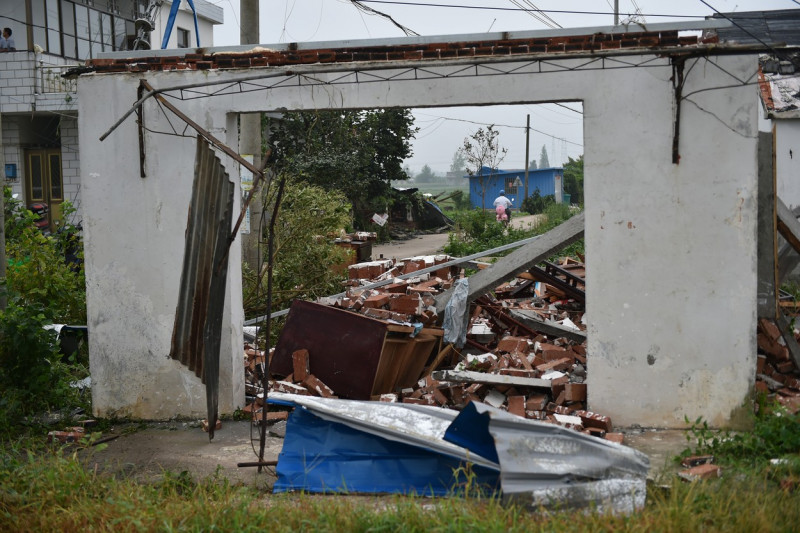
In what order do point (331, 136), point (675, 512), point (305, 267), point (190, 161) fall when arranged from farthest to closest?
point (331, 136) → point (305, 267) → point (190, 161) → point (675, 512)

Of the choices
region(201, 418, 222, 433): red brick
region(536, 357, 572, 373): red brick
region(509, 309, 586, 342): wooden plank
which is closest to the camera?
region(201, 418, 222, 433): red brick

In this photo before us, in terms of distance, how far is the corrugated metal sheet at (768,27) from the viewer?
13148 millimetres

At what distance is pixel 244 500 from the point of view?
571cm

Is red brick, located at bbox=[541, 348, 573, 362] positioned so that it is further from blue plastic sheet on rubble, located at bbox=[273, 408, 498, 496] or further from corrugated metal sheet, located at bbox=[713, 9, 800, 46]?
corrugated metal sheet, located at bbox=[713, 9, 800, 46]

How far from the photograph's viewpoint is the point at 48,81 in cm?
2152

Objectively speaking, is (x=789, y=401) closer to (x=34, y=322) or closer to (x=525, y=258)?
(x=525, y=258)

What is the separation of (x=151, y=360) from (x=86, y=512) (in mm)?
3119

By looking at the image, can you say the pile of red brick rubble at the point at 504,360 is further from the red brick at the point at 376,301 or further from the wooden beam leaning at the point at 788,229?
the wooden beam leaning at the point at 788,229

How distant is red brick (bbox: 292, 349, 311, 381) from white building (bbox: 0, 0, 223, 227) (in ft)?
43.5

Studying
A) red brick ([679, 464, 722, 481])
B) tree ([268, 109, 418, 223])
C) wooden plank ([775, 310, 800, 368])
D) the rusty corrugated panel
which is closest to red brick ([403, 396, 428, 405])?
the rusty corrugated panel

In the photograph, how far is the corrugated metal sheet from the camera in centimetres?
1315

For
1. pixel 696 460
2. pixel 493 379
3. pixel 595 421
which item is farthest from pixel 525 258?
pixel 696 460

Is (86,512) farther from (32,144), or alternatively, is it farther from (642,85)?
(32,144)

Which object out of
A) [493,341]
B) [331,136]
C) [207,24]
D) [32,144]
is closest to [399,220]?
[331,136]
